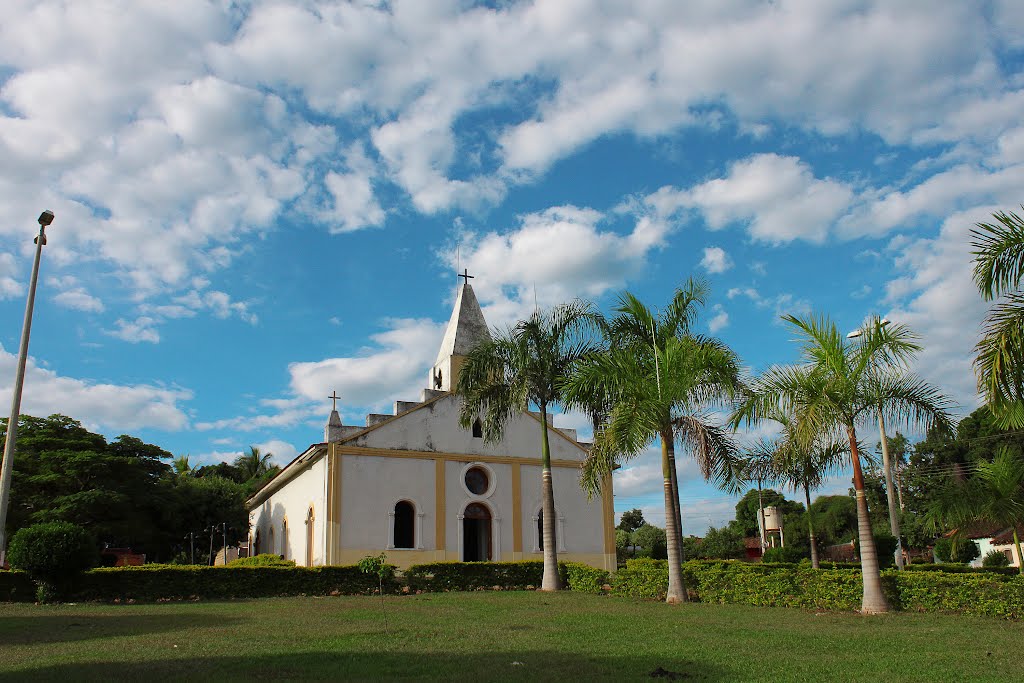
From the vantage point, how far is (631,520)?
73750 millimetres

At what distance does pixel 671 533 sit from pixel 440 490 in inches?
536

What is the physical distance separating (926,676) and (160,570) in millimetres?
17731

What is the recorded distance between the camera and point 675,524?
1750cm

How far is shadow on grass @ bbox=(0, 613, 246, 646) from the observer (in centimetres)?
1178

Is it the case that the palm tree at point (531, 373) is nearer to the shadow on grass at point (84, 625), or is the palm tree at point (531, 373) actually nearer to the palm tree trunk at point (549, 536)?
the palm tree trunk at point (549, 536)

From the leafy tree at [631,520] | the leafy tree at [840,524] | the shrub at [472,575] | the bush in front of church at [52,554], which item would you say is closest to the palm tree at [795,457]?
the shrub at [472,575]

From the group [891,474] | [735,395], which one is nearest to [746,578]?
[735,395]

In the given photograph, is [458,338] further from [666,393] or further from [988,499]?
[988,499]

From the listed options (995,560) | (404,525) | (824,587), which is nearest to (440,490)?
(404,525)

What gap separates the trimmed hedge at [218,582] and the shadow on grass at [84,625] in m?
3.85

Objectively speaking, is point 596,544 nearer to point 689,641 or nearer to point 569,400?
point 569,400

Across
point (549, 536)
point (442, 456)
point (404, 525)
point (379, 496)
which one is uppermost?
point (442, 456)

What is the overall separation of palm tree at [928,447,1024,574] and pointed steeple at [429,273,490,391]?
738 inches

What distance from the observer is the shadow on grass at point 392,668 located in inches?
326
